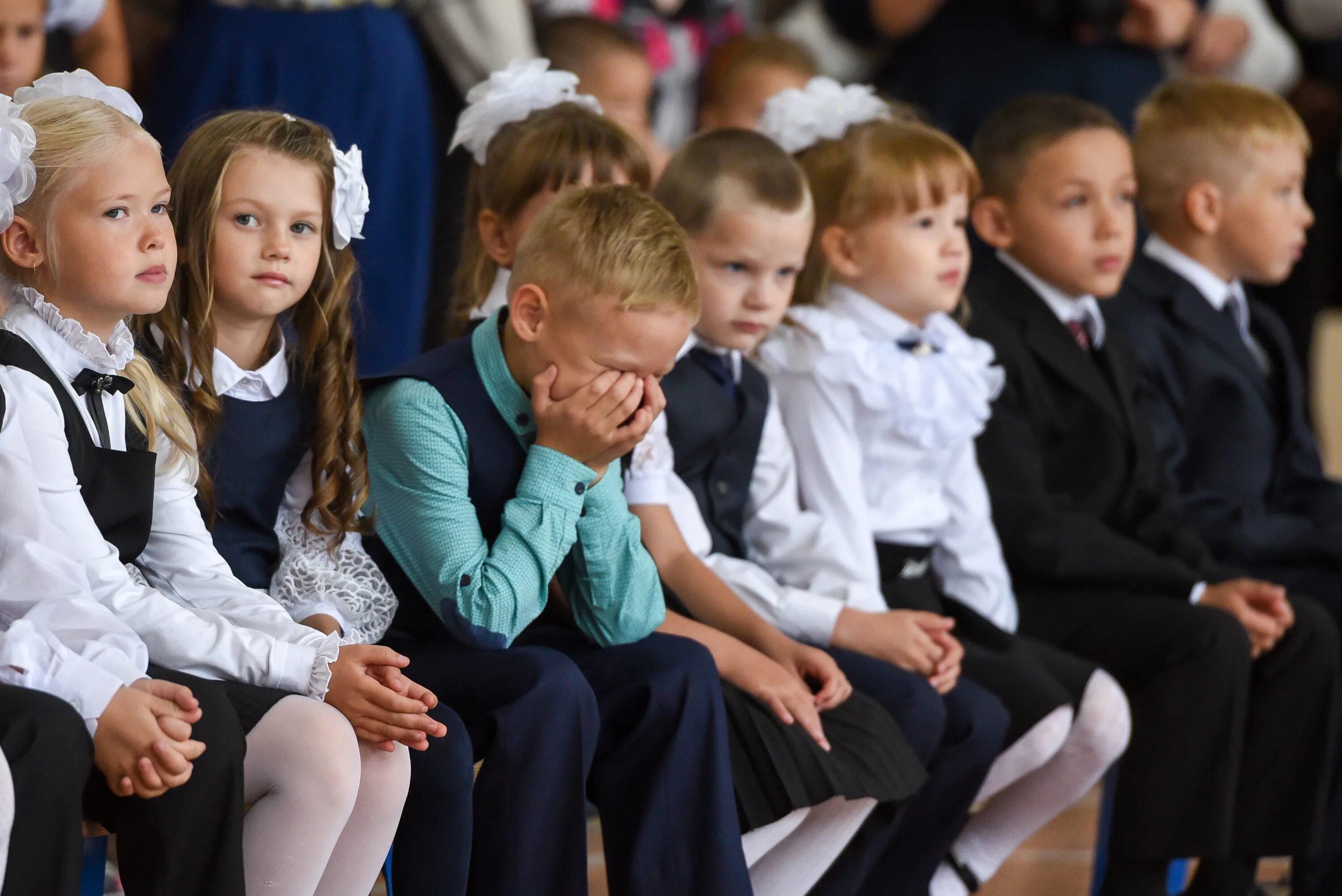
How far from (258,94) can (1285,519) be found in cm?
194

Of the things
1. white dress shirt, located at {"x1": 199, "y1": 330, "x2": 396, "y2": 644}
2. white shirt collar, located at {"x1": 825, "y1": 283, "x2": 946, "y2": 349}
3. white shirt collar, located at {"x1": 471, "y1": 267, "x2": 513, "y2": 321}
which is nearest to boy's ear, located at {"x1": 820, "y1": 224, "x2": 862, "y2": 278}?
white shirt collar, located at {"x1": 825, "y1": 283, "x2": 946, "y2": 349}

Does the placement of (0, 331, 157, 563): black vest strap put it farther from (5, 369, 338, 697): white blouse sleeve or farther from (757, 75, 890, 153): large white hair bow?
(757, 75, 890, 153): large white hair bow

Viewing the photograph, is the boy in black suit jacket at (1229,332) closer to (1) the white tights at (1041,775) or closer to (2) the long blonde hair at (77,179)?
(1) the white tights at (1041,775)

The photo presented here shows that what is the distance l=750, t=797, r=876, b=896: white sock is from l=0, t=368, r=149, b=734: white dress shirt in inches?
36.1

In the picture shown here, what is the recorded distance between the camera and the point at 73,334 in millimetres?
1705

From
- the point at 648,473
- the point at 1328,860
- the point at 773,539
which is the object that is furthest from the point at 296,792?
the point at 1328,860

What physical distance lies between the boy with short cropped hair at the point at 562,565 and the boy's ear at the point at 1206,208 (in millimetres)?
1514

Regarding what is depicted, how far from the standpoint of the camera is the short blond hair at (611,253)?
197 centimetres

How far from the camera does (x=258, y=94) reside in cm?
302

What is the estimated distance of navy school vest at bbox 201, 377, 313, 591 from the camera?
193cm

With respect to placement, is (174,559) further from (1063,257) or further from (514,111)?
(1063,257)

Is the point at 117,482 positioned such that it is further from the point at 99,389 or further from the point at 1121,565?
the point at 1121,565

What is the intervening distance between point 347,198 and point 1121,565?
1.41 m

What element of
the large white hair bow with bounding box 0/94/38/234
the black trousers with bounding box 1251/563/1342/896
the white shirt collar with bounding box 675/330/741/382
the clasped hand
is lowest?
the black trousers with bounding box 1251/563/1342/896
